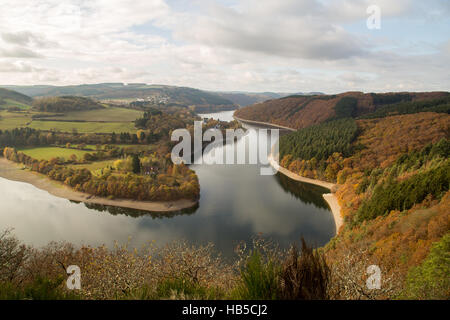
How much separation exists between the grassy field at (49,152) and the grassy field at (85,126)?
49.7 feet

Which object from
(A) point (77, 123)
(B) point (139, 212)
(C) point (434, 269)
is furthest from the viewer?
(A) point (77, 123)

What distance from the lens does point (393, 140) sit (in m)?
55.8

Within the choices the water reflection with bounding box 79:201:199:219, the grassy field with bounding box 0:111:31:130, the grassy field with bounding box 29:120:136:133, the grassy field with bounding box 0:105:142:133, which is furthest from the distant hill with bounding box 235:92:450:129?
the grassy field with bounding box 0:111:31:130

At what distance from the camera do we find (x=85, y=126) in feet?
291

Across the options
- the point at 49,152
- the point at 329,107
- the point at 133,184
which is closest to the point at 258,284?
the point at 133,184

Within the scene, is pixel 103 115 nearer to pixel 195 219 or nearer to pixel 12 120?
pixel 12 120

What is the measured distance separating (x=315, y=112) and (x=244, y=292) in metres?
145

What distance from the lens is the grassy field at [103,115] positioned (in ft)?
330

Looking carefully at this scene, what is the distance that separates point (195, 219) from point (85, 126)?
73726mm

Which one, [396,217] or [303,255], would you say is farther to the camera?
[396,217]

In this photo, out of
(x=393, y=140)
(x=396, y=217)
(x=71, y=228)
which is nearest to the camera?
(x=396, y=217)

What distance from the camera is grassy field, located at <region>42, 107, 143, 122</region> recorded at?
330ft

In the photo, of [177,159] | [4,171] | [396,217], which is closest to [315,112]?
[177,159]
